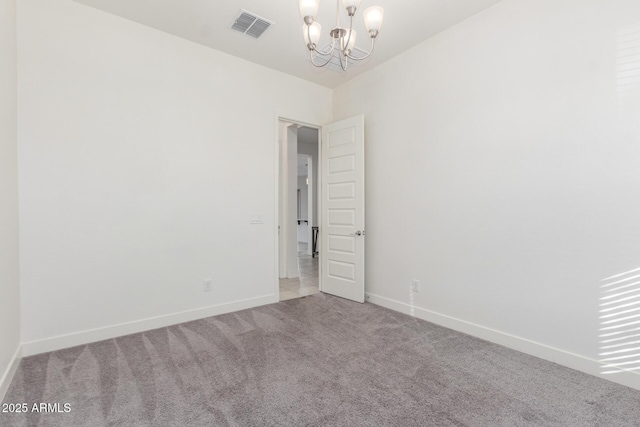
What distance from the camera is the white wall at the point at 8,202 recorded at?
202 cm

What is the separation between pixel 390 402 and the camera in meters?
1.89

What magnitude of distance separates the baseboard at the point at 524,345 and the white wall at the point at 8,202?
3454mm

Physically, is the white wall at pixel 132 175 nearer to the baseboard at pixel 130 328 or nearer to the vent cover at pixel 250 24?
the baseboard at pixel 130 328

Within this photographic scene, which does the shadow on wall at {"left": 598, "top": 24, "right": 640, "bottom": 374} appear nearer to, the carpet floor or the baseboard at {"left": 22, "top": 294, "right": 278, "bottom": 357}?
the carpet floor

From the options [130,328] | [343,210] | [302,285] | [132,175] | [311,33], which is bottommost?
[302,285]

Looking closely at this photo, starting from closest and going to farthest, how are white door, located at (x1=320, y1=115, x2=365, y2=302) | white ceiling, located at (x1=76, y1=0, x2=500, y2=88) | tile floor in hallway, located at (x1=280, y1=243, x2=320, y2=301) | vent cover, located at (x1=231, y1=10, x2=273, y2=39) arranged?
white ceiling, located at (x1=76, y1=0, x2=500, y2=88), vent cover, located at (x1=231, y1=10, x2=273, y2=39), white door, located at (x1=320, y1=115, x2=365, y2=302), tile floor in hallway, located at (x1=280, y1=243, x2=320, y2=301)

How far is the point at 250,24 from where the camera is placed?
9.73ft

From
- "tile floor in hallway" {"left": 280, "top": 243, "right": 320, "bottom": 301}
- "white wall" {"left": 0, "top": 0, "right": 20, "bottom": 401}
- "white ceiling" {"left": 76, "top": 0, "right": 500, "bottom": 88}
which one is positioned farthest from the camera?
"tile floor in hallway" {"left": 280, "top": 243, "right": 320, "bottom": 301}

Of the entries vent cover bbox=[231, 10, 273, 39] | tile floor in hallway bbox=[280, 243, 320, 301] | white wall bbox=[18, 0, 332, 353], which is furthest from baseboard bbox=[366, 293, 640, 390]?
vent cover bbox=[231, 10, 273, 39]

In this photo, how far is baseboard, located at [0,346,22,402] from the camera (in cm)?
192

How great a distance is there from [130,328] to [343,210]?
2.74m

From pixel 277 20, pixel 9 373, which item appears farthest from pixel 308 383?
pixel 277 20

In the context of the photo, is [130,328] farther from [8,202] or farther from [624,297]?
[624,297]

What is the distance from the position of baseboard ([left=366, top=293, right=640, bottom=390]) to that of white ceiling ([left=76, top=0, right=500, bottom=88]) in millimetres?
2972
